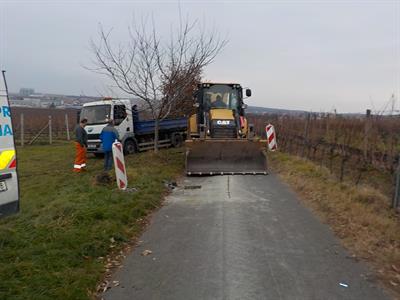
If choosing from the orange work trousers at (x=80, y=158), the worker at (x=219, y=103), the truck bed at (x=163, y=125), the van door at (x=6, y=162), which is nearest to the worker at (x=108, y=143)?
the orange work trousers at (x=80, y=158)

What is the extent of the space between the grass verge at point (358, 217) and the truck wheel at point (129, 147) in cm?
972

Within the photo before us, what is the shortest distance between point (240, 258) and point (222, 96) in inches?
453

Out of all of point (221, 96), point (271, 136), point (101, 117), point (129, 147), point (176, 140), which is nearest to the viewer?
point (221, 96)

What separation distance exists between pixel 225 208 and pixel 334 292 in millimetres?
4132

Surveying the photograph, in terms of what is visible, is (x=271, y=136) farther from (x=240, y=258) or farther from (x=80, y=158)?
(x=240, y=258)

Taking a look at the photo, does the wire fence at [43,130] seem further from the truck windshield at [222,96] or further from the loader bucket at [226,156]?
the loader bucket at [226,156]

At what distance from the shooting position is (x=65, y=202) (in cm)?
873

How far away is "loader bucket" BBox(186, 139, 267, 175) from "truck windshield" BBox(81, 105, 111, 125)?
24.2 feet

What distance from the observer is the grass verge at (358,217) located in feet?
19.1

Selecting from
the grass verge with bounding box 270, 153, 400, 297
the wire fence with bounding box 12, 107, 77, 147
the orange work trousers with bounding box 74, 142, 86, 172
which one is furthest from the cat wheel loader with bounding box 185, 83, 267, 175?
the wire fence with bounding box 12, 107, 77, 147

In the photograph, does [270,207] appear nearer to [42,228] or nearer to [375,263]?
[375,263]

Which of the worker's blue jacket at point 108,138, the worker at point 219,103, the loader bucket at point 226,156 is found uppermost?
the worker at point 219,103

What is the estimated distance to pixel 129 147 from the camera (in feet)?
69.4

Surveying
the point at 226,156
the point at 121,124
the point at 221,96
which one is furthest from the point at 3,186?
the point at 121,124
